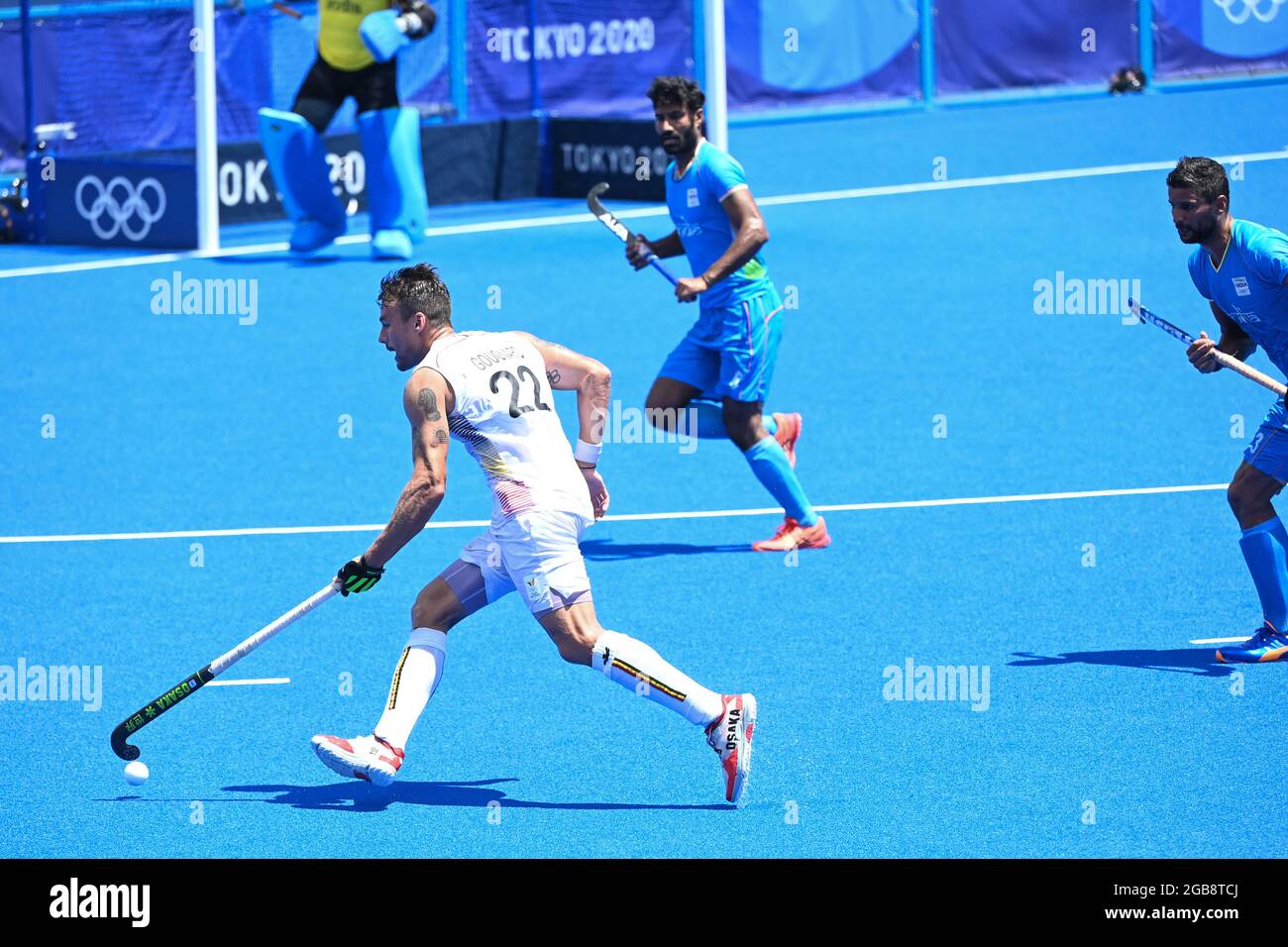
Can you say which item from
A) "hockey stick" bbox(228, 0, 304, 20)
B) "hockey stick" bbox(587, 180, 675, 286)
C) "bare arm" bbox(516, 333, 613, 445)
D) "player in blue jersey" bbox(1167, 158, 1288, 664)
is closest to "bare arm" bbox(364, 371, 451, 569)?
"bare arm" bbox(516, 333, 613, 445)

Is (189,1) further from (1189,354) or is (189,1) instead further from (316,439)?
(1189,354)

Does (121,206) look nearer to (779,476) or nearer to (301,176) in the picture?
(301,176)

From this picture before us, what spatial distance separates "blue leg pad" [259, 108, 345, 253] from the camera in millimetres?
17266

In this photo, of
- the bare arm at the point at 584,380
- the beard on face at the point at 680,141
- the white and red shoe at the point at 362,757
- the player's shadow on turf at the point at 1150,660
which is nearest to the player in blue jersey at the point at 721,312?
the beard on face at the point at 680,141

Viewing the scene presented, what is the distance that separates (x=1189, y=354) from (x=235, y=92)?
1331 centimetres

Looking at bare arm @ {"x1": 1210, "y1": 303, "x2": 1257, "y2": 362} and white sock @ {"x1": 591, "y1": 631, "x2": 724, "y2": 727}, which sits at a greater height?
bare arm @ {"x1": 1210, "y1": 303, "x2": 1257, "y2": 362}

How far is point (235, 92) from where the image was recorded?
1936 cm

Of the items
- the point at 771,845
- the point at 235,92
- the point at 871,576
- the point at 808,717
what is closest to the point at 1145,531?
the point at 871,576

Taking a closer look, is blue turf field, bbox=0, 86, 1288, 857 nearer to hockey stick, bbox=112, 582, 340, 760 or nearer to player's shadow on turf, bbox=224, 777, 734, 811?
player's shadow on turf, bbox=224, 777, 734, 811

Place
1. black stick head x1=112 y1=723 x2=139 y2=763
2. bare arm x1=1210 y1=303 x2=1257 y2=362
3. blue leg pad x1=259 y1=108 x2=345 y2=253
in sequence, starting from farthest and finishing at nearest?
blue leg pad x1=259 y1=108 x2=345 y2=253 < bare arm x1=1210 y1=303 x2=1257 y2=362 < black stick head x1=112 y1=723 x2=139 y2=763

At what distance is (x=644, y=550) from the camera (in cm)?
1027

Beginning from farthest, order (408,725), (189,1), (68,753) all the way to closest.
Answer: (189,1)
(68,753)
(408,725)

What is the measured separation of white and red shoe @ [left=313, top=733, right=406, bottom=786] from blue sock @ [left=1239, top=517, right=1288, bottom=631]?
11.5 ft

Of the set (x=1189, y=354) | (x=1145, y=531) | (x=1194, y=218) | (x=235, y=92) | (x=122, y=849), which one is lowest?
(x=122, y=849)
